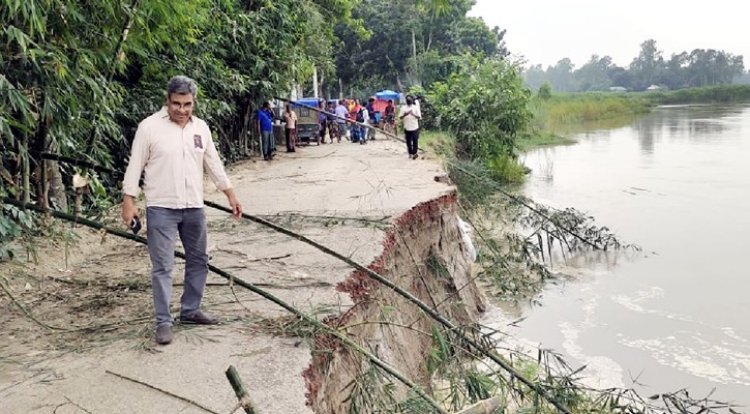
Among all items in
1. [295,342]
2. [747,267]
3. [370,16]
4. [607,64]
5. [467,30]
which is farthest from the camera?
[607,64]

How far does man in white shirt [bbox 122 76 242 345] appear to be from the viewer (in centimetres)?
368

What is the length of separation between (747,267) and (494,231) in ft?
15.5

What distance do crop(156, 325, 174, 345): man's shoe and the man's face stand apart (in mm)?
1150

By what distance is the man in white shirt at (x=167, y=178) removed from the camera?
3678mm

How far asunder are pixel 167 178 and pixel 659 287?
10.0 metres

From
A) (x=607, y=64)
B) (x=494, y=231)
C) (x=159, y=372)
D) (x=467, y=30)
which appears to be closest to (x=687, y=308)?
(x=494, y=231)

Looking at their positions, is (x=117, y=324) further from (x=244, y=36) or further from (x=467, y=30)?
(x=467, y=30)

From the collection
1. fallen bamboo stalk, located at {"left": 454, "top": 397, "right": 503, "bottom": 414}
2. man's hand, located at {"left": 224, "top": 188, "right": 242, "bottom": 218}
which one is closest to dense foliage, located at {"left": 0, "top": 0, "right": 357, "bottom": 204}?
man's hand, located at {"left": 224, "top": 188, "right": 242, "bottom": 218}

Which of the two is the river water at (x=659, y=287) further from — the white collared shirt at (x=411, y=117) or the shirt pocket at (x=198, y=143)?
the shirt pocket at (x=198, y=143)

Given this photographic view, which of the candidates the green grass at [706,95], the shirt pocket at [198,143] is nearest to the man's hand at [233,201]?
the shirt pocket at [198,143]

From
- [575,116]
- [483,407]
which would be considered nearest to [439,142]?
[483,407]

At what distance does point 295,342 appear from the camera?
12.8 ft

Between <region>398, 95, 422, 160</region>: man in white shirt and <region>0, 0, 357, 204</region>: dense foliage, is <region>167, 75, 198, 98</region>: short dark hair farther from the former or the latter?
<region>398, 95, 422, 160</region>: man in white shirt

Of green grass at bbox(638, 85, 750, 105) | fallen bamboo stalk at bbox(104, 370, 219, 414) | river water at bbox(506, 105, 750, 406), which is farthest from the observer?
green grass at bbox(638, 85, 750, 105)
